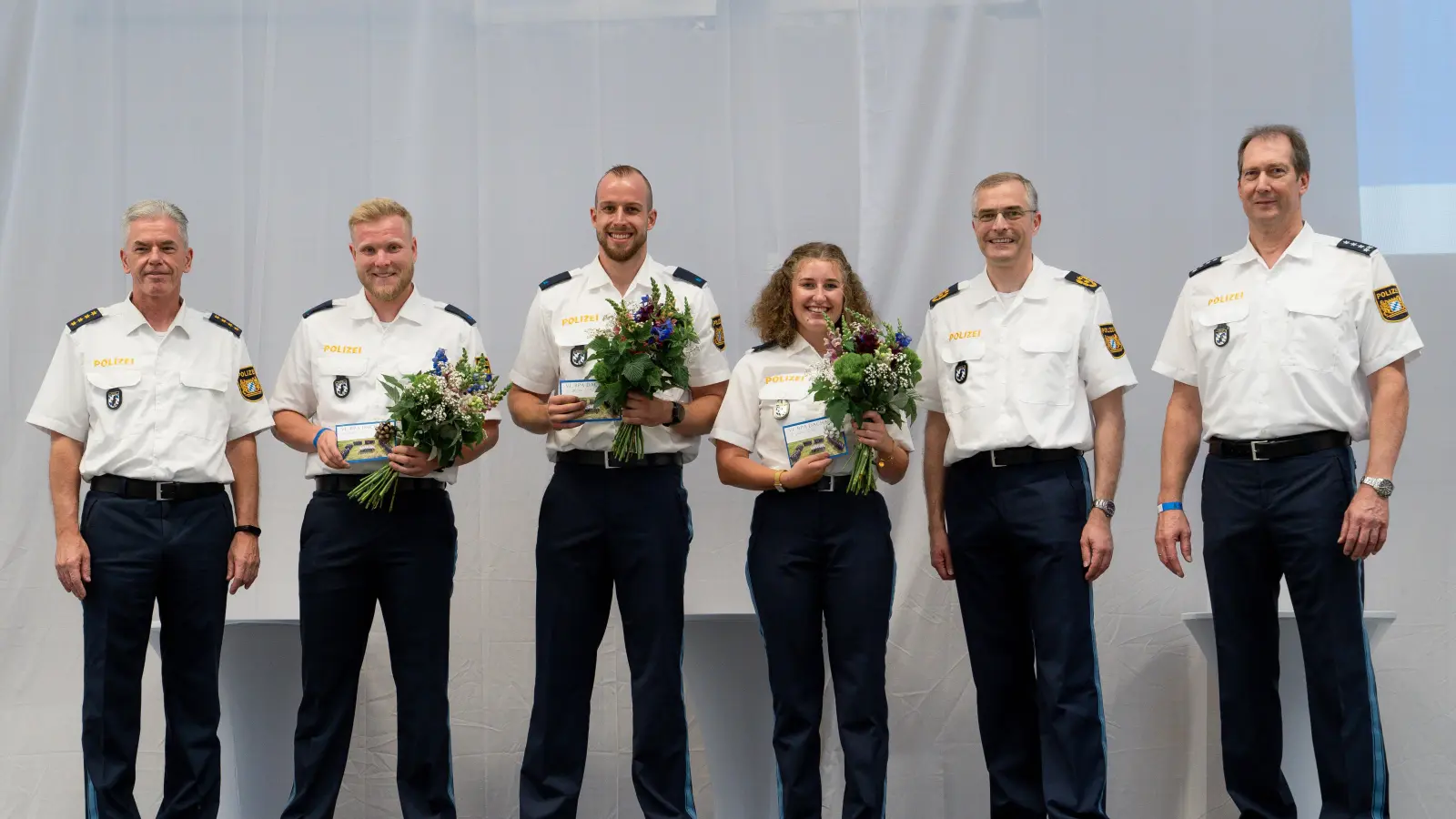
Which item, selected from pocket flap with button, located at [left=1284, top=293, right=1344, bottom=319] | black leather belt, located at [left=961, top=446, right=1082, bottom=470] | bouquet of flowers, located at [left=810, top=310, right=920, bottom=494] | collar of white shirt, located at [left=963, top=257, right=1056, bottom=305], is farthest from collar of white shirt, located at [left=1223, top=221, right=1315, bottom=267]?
bouquet of flowers, located at [left=810, top=310, right=920, bottom=494]

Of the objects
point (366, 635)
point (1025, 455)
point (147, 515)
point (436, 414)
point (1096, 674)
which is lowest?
point (1096, 674)

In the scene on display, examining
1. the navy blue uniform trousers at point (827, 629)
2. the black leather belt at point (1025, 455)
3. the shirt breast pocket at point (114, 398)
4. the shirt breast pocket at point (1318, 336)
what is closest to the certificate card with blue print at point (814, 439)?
the navy blue uniform trousers at point (827, 629)

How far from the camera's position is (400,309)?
3656 millimetres

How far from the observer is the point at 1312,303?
131 inches

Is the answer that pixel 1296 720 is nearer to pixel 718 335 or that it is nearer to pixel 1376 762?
pixel 1376 762

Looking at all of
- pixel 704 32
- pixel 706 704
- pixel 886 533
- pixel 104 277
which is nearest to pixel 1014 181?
pixel 886 533

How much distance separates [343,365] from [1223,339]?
2.49 metres

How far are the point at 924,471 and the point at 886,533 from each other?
32 cm

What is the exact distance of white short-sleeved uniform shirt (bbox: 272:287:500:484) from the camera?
3533mm

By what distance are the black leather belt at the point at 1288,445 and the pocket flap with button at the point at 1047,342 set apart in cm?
52

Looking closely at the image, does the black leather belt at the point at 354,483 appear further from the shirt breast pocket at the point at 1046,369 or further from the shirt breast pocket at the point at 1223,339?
the shirt breast pocket at the point at 1223,339

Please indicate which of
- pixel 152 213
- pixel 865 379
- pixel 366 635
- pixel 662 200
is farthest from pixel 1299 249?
pixel 152 213

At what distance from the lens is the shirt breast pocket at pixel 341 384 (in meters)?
3.53

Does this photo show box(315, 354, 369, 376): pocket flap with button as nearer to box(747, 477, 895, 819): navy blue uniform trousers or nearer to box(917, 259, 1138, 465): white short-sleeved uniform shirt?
box(747, 477, 895, 819): navy blue uniform trousers
